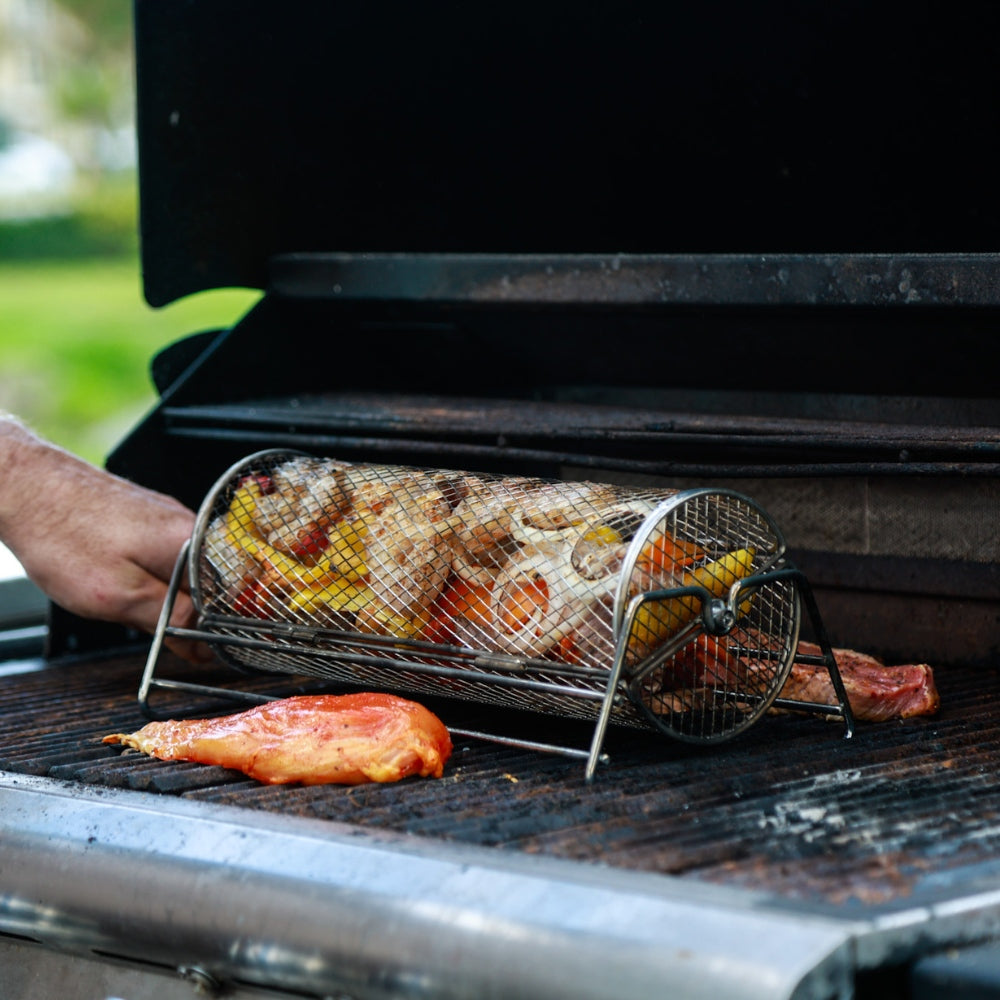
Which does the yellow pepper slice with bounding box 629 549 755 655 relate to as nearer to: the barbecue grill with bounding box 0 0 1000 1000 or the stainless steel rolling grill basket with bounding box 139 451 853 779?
the stainless steel rolling grill basket with bounding box 139 451 853 779

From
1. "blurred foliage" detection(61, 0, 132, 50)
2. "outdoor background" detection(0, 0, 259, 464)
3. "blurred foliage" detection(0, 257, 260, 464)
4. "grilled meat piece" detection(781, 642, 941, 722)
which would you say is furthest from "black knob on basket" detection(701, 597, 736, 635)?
"blurred foliage" detection(61, 0, 132, 50)

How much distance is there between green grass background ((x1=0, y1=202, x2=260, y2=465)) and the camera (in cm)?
1071

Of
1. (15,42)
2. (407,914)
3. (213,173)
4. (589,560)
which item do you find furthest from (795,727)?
(15,42)

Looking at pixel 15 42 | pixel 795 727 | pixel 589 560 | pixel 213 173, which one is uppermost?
pixel 15 42

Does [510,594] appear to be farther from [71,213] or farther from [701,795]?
[71,213]

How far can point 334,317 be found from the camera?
293 cm

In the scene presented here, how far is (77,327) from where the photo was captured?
38.6 ft

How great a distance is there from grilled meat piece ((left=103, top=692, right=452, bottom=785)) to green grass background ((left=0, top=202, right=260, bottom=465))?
859cm

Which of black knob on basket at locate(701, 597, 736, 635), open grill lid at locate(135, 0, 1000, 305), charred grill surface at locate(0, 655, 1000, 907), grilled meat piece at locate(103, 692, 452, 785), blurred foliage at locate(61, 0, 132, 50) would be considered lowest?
charred grill surface at locate(0, 655, 1000, 907)

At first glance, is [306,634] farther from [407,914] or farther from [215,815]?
[407,914]

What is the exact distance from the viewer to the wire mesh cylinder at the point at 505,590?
1830 millimetres

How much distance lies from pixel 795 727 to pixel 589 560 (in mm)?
433

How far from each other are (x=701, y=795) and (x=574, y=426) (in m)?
0.76

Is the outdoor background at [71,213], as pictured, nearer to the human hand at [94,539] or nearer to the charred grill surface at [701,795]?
the human hand at [94,539]
